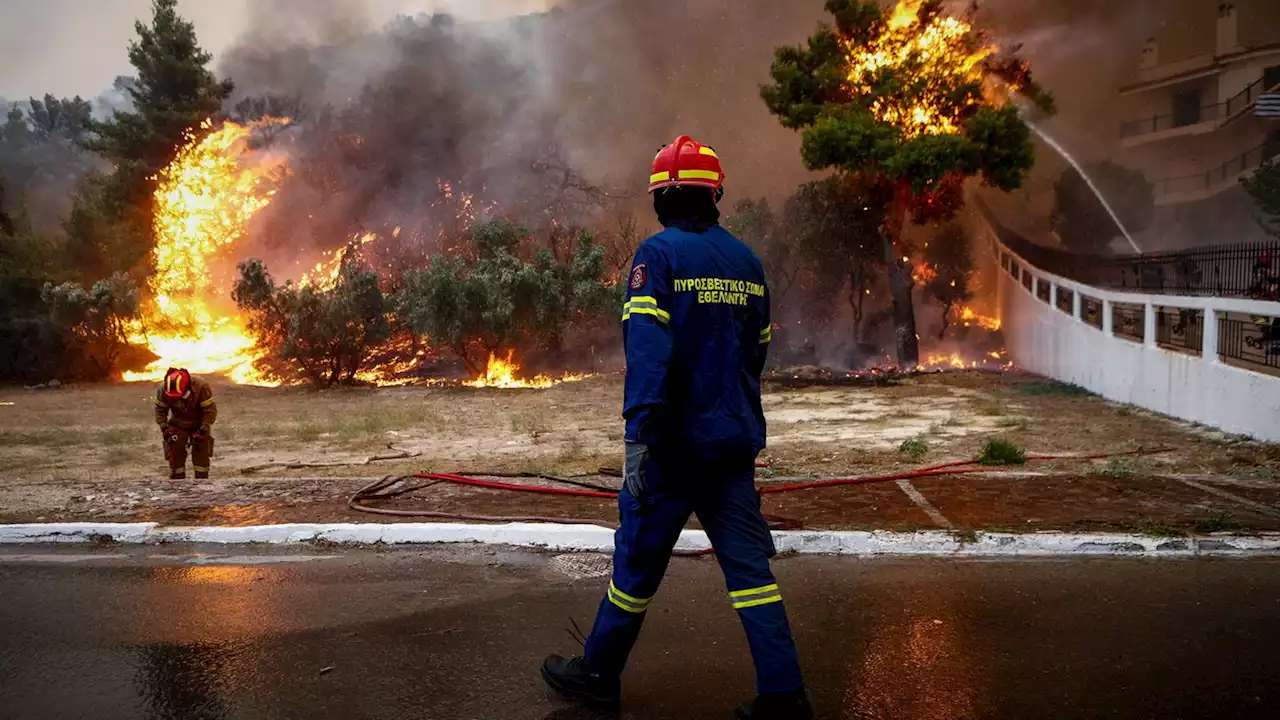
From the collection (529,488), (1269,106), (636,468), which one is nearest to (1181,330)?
(1269,106)

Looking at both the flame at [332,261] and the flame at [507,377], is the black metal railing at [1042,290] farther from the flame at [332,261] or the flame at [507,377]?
the flame at [332,261]

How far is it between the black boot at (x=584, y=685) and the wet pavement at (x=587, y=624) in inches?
3.2

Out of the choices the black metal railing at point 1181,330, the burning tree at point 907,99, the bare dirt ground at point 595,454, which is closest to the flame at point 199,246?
the bare dirt ground at point 595,454

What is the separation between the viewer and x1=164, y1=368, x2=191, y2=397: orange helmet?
845cm

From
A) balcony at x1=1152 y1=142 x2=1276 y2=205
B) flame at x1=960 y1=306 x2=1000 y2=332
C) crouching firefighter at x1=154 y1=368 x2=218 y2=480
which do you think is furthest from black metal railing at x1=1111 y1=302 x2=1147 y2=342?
balcony at x1=1152 y1=142 x2=1276 y2=205

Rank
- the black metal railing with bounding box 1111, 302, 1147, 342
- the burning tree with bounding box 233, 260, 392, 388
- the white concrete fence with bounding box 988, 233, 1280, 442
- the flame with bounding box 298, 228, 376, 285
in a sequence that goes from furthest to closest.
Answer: the flame with bounding box 298, 228, 376, 285 < the burning tree with bounding box 233, 260, 392, 388 < the black metal railing with bounding box 1111, 302, 1147, 342 < the white concrete fence with bounding box 988, 233, 1280, 442

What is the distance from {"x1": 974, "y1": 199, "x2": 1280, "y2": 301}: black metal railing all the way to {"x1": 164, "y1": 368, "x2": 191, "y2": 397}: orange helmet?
12.3m

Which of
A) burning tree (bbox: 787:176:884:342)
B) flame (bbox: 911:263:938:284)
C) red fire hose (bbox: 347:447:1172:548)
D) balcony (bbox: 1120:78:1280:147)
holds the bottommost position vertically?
red fire hose (bbox: 347:447:1172:548)

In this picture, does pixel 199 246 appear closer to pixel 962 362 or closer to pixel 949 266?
pixel 949 266

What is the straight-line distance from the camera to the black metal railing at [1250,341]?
9.22 m

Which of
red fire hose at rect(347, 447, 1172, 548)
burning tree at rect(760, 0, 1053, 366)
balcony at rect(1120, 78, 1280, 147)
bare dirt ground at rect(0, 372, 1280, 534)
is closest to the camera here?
red fire hose at rect(347, 447, 1172, 548)

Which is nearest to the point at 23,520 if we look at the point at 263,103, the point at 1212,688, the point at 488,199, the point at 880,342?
the point at 1212,688

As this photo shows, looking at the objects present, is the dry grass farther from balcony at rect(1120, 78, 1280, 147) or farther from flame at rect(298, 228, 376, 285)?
balcony at rect(1120, 78, 1280, 147)

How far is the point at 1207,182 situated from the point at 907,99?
1696 cm
